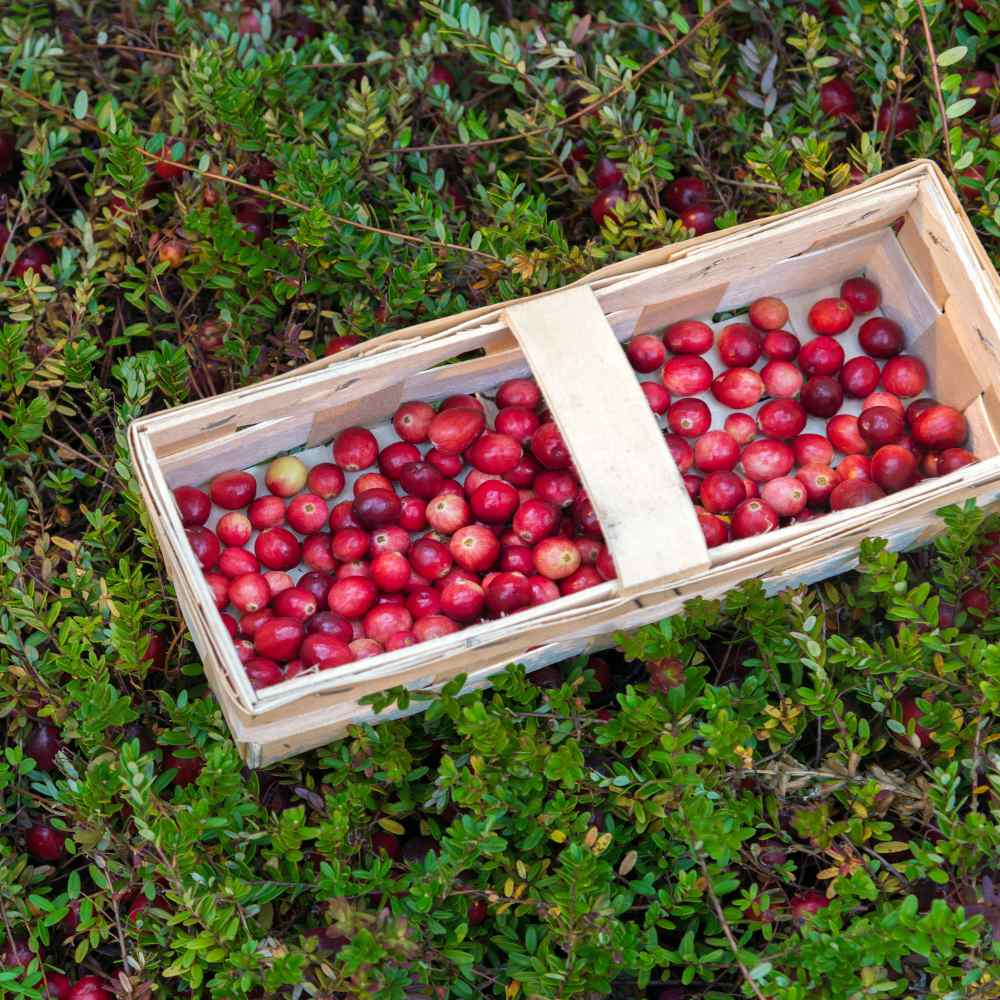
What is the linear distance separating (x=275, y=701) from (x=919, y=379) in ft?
5.72

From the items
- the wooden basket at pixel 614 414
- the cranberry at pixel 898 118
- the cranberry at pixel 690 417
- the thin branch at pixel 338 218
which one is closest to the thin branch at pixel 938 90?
the wooden basket at pixel 614 414

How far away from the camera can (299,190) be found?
3.09 meters

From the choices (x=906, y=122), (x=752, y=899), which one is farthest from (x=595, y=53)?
(x=752, y=899)

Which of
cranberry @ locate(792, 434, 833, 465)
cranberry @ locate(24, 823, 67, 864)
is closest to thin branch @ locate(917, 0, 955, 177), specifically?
cranberry @ locate(792, 434, 833, 465)

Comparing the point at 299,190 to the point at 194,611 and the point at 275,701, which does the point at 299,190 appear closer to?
the point at 194,611

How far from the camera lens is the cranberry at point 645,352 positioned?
10.2 feet

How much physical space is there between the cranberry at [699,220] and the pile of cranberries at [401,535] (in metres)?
0.67

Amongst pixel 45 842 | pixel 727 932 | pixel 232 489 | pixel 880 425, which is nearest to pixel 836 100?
pixel 880 425

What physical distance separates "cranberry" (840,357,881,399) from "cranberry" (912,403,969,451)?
0.57 feet

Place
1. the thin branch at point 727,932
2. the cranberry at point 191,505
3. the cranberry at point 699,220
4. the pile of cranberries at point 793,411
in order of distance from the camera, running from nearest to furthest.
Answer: the thin branch at point 727,932 → the cranberry at point 191,505 → the pile of cranberries at point 793,411 → the cranberry at point 699,220

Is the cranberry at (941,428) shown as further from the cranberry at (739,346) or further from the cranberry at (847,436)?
the cranberry at (739,346)

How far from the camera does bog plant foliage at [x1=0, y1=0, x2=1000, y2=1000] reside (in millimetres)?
2396

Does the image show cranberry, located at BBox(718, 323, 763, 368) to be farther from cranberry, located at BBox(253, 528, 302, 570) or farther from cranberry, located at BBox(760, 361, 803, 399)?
cranberry, located at BBox(253, 528, 302, 570)

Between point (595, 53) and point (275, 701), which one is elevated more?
point (595, 53)
